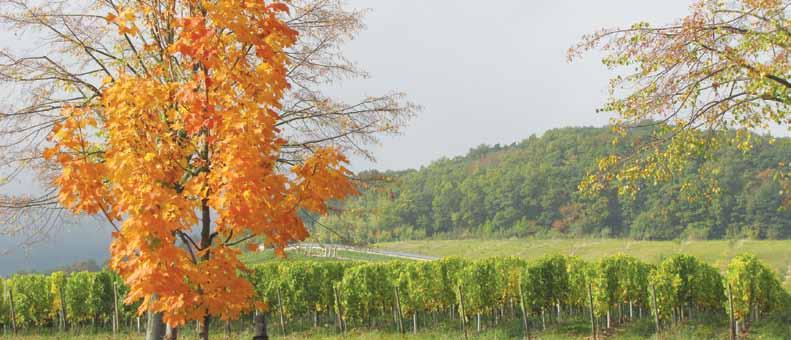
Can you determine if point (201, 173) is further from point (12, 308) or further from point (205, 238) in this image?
point (12, 308)

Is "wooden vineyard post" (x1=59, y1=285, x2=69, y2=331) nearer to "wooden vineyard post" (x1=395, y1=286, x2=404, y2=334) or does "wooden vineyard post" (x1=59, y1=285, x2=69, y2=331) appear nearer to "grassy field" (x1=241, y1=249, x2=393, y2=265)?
"grassy field" (x1=241, y1=249, x2=393, y2=265)

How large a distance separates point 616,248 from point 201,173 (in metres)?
52.0

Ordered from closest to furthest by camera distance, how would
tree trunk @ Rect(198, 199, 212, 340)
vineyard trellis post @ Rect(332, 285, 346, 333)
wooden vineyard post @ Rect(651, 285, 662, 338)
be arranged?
1. tree trunk @ Rect(198, 199, 212, 340)
2. wooden vineyard post @ Rect(651, 285, 662, 338)
3. vineyard trellis post @ Rect(332, 285, 346, 333)

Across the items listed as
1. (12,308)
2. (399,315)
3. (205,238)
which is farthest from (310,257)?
(205,238)

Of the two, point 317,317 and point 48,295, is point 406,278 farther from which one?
point 48,295

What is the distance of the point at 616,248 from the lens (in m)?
54.4

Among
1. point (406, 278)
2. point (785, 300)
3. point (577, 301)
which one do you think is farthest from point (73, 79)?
point (785, 300)

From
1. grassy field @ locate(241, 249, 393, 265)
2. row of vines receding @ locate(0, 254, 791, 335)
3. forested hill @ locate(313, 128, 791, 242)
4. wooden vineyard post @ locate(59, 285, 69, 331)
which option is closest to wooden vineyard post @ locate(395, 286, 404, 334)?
row of vines receding @ locate(0, 254, 791, 335)

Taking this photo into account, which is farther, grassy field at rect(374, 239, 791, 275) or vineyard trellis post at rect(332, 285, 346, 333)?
grassy field at rect(374, 239, 791, 275)

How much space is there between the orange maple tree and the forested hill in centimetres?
5710

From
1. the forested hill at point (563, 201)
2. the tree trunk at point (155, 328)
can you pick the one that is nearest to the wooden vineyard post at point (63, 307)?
the tree trunk at point (155, 328)

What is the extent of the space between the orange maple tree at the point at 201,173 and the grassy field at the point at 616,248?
32956 millimetres

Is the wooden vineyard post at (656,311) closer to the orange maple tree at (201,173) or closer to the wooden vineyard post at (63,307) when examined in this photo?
the orange maple tree at (201,173)

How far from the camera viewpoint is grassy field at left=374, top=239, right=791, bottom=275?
144ft
